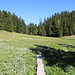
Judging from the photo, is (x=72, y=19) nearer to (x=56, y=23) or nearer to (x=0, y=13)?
(x=56, y=23)

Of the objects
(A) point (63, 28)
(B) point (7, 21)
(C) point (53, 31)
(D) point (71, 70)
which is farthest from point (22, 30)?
(D) point (71, 70)

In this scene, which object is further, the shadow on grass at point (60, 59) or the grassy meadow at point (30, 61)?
the shadow on grass at point (60, 59)

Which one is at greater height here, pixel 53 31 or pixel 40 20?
pixel 40 20

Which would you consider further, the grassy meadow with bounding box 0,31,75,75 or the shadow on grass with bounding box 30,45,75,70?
the shadow on grass with bounding box 30,45,75,70

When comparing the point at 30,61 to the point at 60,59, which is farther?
the point at 60,59

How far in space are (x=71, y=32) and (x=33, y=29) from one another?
144ft

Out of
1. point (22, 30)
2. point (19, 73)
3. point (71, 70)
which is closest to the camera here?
point (19, 73)

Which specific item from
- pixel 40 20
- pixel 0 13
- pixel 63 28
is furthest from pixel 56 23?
pixel 0 13

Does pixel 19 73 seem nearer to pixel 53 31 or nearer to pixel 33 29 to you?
pixel 53 31

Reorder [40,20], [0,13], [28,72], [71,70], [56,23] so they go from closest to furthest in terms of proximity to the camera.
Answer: [28,72] → [71,70] → [0,13] → [56,23] → [40,20]

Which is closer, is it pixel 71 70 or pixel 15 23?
pixel 71 70

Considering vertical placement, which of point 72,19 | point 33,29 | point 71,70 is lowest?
point 71,70

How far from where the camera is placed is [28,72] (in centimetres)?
1061

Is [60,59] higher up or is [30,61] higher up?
[30,61]
